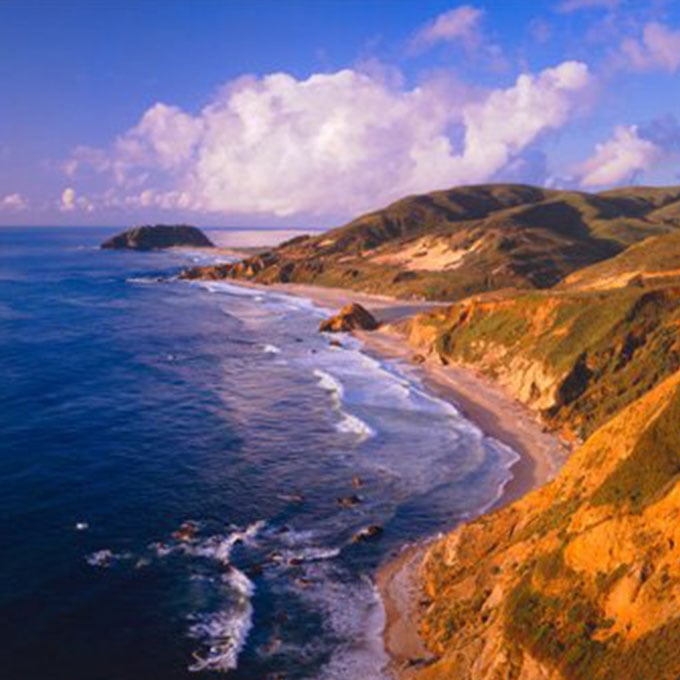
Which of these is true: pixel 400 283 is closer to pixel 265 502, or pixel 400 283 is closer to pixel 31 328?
pixel 31 328

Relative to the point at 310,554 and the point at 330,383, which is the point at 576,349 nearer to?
the point at 330,383

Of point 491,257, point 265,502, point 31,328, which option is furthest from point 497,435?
point 491,257

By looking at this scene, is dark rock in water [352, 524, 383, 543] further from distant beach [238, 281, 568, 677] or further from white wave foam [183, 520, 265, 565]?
white wave foam [183, 520, 265, 565]

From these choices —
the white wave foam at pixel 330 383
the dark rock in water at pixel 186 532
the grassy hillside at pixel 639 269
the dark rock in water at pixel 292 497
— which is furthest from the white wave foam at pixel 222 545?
the grassy hillside at pixel 639 269

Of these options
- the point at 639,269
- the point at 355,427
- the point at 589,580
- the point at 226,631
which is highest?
the point at 639,269

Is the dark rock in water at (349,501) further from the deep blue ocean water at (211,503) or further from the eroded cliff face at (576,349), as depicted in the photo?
the eroded cliff face at (576,349)

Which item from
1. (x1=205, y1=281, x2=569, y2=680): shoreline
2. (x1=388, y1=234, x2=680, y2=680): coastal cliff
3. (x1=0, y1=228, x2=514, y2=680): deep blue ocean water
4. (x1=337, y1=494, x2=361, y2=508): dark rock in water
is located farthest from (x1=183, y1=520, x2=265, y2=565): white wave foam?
(x1=388, y1=234, x2=680, y2=680): coastal cliff

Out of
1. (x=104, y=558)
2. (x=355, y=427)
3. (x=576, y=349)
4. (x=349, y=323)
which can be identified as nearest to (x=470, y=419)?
(x=355, y=427)

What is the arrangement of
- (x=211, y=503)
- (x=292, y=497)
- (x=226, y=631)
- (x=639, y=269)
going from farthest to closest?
(x=639, y=269)
(x=292, y=497)
(x=211, y=503)
(x=226, y=631)
